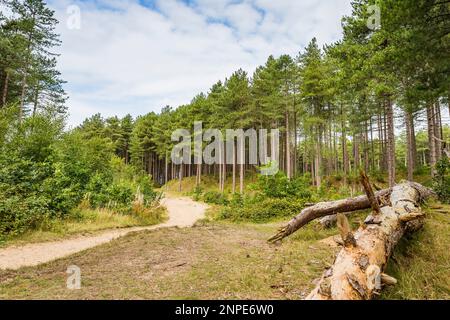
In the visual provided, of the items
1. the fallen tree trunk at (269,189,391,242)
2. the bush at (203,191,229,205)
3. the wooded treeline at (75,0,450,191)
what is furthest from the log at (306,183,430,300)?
the bush at (203,191,229,205)

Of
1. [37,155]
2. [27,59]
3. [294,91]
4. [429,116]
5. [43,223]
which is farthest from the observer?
[294,91]

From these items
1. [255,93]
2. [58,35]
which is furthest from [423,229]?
[58,35]

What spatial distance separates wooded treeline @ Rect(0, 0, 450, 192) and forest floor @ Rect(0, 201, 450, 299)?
170cm

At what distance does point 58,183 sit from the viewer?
29.2 feet

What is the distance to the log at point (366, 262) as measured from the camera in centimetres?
238

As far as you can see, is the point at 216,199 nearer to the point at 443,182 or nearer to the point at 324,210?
the point at 324,210

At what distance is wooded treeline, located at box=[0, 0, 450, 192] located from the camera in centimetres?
699

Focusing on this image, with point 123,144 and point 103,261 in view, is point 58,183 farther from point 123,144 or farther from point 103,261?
point 123,144

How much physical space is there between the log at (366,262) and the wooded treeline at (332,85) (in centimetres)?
100

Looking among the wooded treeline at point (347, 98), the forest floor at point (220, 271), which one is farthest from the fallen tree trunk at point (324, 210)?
the wooded treeline at point (347, 98)

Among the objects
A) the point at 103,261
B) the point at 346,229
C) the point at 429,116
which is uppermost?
the point at 429,116

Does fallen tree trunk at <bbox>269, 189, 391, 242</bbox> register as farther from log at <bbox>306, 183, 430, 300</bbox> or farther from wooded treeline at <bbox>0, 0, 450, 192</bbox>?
wooded treeline at <bbox>0, 0, 450, 192</bbox>

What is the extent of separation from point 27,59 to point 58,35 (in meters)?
3.24
